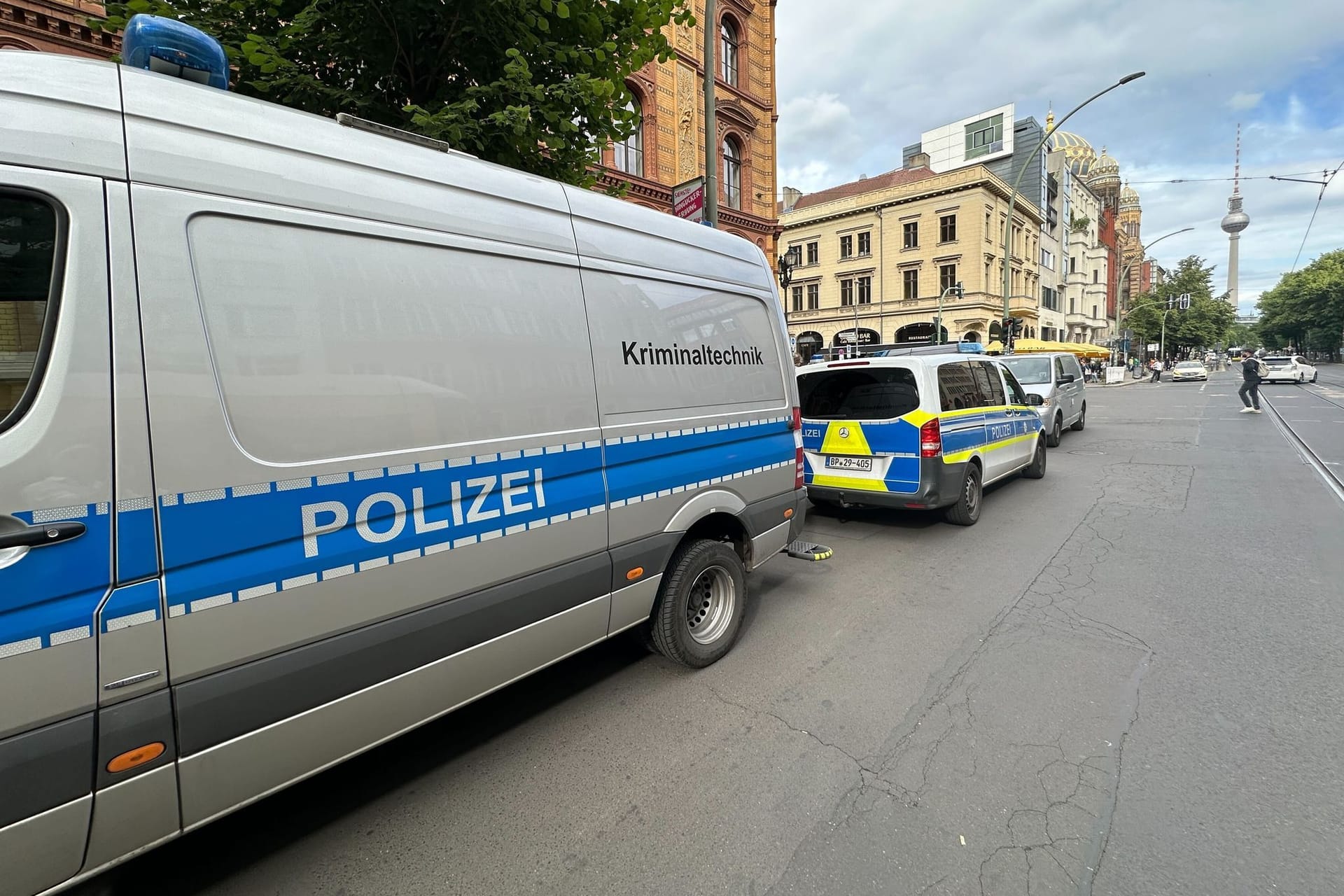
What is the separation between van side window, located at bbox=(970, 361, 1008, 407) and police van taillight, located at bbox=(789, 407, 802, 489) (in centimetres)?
367

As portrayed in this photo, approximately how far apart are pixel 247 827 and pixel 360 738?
0.78 meters

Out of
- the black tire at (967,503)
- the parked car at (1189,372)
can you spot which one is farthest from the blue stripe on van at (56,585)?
the parked car at (1189,372)

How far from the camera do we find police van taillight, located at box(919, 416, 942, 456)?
5.82 metres

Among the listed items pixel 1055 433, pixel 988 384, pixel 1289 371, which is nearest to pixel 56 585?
pixel 988 384

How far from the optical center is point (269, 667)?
1903mm

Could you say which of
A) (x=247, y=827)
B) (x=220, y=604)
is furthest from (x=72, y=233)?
(x=247, y=827)

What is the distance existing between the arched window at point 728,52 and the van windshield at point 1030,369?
14.0 m

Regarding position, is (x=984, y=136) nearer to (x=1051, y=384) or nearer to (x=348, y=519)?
(x=1051, y=384)

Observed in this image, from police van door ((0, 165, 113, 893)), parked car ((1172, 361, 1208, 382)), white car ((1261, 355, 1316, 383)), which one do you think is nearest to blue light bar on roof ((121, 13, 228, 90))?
police van door ((0, 165, 113, 893))

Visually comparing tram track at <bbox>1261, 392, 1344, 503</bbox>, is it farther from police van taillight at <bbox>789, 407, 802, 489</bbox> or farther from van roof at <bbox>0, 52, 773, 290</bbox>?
van roof at <bbox>0, 52, 773, 290</bbox>

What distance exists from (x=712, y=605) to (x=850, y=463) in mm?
2983

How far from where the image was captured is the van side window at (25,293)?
1.55 metres

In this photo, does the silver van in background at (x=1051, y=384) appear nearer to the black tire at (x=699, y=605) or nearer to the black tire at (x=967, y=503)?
the black tire at (x=967, y=503)

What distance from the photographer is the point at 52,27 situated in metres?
8.67
